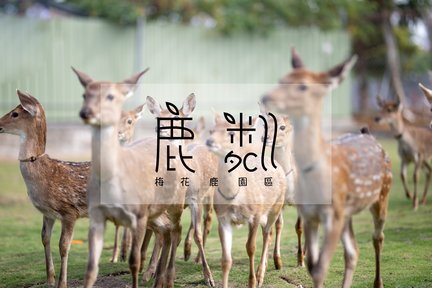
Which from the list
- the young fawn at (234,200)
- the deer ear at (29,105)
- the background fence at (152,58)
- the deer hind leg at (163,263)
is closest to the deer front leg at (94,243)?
the deer hind leg at (163,263)

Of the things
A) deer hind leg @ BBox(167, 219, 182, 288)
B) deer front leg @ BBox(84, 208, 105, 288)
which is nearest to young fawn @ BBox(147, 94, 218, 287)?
deer hind leg @ BBox(167, 219, 182, 288)

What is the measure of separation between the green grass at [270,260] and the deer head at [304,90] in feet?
7.72

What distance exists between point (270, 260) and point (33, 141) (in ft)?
9.65

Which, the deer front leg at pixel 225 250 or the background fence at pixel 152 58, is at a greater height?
the background fence at pixel 152 58

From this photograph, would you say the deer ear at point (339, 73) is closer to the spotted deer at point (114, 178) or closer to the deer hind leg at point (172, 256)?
the spotted deer at point (114, 178)

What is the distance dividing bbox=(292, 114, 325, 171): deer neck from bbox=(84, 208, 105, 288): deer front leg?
5.57ft

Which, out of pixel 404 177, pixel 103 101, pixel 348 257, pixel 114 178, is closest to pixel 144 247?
pixel 114 178

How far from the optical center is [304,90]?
19.5 ft

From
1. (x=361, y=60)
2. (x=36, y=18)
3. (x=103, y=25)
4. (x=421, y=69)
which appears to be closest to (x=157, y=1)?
(x=103, y=25)

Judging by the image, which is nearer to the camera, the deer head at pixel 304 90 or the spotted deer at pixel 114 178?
the deer head at pixel 304 90

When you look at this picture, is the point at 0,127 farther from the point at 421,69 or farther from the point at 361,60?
the point at 421,69

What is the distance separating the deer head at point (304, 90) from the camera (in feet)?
19.3

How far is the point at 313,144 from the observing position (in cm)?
603

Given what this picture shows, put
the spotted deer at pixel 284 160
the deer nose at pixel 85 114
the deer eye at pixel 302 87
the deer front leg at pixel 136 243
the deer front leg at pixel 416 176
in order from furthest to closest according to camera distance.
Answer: the deer front leg at pixel 416 176 → the spotted deer at pixel 284 160 → the deer front leg at pixel 136 243 → the deer eye at pixel 302 87 → the deer nose at pixel 85 114
